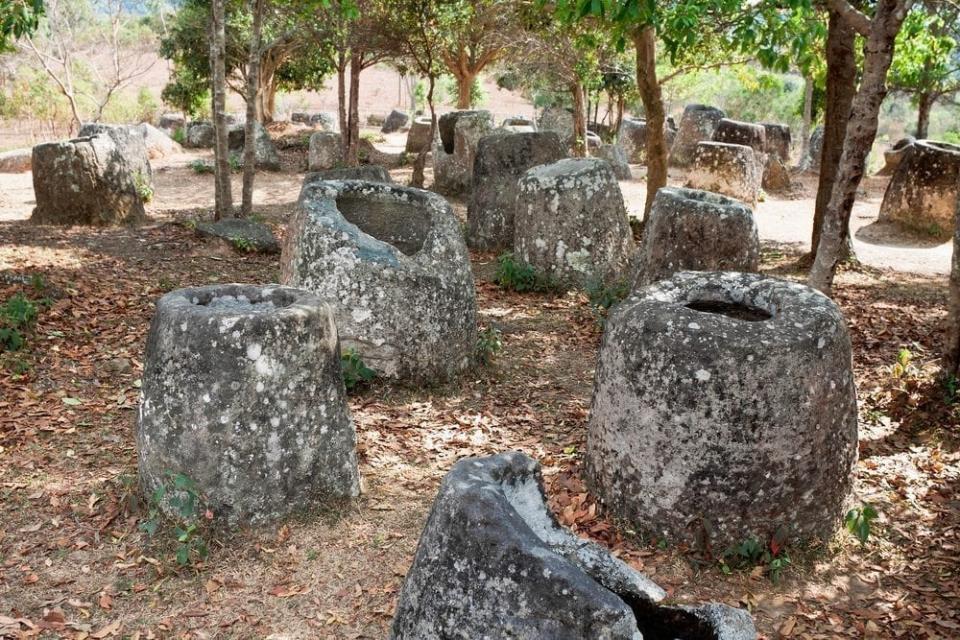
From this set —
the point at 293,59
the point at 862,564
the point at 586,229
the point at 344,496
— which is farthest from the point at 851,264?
the point at 293,59

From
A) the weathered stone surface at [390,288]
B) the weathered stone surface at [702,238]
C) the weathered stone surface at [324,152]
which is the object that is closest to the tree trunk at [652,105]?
the weathered stone surface at [702,238]

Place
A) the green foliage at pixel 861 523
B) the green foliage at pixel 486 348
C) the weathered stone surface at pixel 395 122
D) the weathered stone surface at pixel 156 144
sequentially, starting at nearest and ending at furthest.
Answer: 1. the green foliage at pixel 861 523
2. the green foliage at pixel 486 348
3. the weathered stone surface at pixel 156 144
4. the weathered stone surface at pixel 395 122

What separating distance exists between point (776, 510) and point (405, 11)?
1439cm

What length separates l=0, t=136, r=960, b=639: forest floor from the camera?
12.8 ft

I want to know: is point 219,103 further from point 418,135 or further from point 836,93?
point 418,135

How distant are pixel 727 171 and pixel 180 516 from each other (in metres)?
14.2

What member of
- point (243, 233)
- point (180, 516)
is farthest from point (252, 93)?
point (180, 516)

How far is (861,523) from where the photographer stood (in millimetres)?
4363

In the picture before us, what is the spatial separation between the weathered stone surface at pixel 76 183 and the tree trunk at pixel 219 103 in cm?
138

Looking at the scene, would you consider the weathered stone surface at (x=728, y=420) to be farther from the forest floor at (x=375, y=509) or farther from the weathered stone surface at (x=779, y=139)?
the weathered stone surface at (x=779, y=139)

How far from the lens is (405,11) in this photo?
1638 centimetres

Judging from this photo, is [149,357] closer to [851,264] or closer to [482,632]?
[482,632]

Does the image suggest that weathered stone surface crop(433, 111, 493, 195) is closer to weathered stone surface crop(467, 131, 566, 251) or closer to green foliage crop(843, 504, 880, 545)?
weathered stone surface crop(467, 131, 566, 251)

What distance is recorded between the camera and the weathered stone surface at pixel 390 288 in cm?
609
